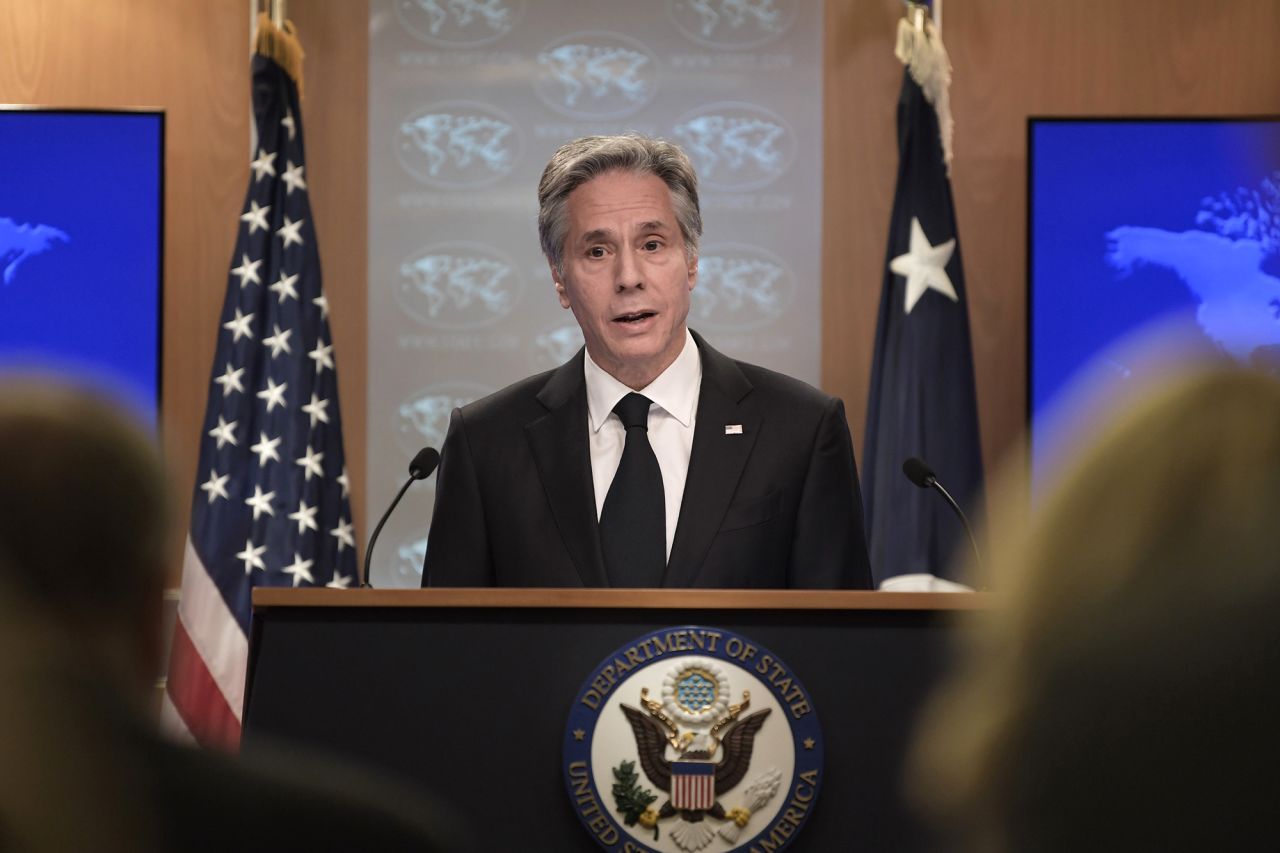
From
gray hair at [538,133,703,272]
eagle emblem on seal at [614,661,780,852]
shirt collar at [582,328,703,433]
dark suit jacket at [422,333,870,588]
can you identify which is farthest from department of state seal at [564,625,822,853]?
gray hair at [538,133,703,272]

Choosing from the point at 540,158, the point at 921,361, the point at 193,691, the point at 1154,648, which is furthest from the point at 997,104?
the point at 1154,648

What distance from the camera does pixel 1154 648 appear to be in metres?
0.92

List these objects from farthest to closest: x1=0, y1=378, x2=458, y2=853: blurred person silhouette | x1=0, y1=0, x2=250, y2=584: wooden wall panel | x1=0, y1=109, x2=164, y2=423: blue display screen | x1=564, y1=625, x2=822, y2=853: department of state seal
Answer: x1=0, y1=0, x2=250, y2=584: wooden wall panel → x1=0, y1=109, x2=164, y2=423: blue display screen → x1=564, y1=625, x2=822, y2=853: department of state seal → x1=0, y1=378, x2=458, y2=853: blurred person silhouette

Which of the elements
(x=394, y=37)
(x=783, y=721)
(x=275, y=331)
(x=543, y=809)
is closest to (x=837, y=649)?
(x=783, y=721)

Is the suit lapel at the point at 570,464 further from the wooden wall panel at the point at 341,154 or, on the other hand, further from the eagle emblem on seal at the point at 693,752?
the wooden wall panel at the point at 341,154

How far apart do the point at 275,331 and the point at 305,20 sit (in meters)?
1.24

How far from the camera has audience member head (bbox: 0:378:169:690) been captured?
3.42 feet

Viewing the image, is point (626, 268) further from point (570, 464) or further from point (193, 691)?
point (193, 691)

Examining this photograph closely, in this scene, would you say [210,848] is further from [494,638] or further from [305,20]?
[305,20]

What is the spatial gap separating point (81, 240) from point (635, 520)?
3.29 m

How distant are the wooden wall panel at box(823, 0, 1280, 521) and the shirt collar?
2391 millimetres

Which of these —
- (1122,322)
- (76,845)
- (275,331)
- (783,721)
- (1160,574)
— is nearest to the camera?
(1160,574)

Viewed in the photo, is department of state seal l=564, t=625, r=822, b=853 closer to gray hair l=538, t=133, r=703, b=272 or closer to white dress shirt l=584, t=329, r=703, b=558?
white dress shirt l=584, t=329, r=703, b=558

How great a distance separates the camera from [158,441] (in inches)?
44.1
